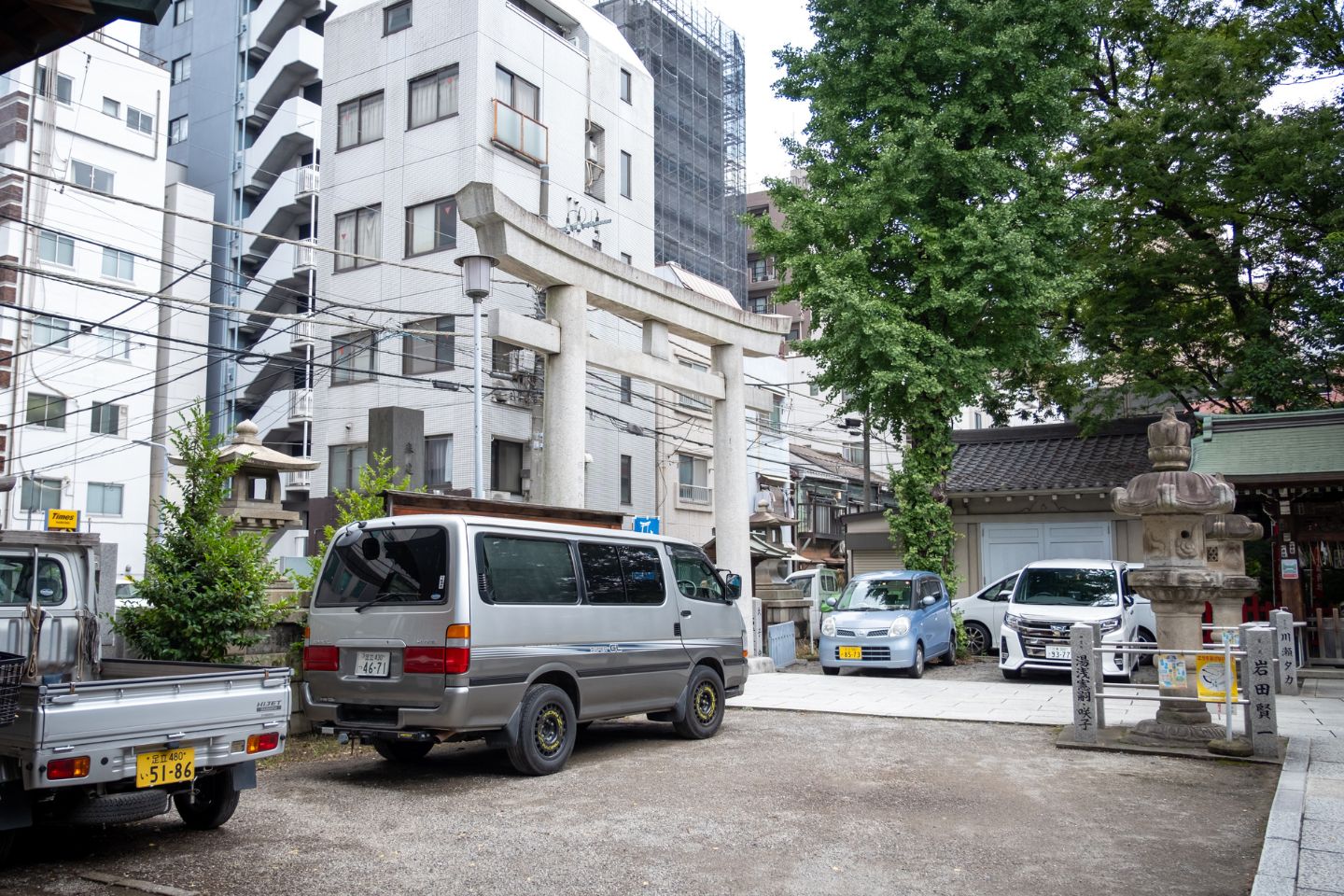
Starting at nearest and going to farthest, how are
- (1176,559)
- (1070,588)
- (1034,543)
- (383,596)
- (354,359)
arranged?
(383,596) → (1176,559) → (1070,588) → (1034,543) → (354,359)

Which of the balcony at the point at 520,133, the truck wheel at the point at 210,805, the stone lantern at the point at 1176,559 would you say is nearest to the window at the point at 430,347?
the balcony at the point at 520,133

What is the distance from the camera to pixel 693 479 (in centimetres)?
3541

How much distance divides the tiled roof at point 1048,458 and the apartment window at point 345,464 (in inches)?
607

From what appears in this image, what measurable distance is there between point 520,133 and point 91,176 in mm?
13754

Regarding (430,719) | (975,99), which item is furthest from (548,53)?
(430,719)

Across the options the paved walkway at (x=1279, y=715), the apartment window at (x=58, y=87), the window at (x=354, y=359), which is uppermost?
the apartment window at (x=58, y=87)

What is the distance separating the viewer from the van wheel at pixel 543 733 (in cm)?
854

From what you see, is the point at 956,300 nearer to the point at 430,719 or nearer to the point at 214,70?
the point at 430,719

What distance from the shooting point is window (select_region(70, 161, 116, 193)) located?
3088cm

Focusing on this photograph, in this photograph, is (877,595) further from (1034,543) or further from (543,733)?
(543,733)

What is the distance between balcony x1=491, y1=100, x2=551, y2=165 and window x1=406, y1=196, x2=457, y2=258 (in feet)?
7.37

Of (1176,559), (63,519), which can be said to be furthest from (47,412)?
(1176,559)

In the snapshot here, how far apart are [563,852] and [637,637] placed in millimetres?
3668

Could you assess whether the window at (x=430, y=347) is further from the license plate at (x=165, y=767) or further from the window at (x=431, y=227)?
the license plate at (x=165, y=767)
